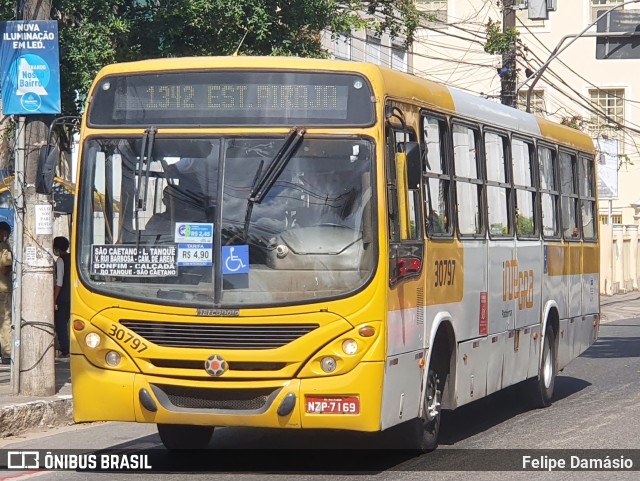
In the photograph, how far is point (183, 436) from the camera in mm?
10578

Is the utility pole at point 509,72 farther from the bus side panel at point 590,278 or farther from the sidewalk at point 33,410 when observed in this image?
the sidewalk at point 33,410

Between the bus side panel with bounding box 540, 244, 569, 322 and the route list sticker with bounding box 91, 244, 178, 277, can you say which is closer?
the route list sticker with bounding box 91, 244, 178, 277

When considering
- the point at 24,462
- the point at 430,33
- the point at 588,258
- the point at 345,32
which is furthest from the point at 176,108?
the point at 430,33

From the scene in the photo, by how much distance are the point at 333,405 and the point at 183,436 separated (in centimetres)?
207

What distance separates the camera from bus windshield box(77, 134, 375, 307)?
9.06m

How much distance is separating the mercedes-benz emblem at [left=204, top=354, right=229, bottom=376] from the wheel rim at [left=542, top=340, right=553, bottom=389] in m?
5.98

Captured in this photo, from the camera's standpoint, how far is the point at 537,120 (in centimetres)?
1437

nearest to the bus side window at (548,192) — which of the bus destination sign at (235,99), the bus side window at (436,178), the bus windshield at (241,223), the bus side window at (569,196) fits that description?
the bus side window at (569,196)

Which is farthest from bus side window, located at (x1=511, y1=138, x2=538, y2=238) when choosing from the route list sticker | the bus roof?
the route list sticker

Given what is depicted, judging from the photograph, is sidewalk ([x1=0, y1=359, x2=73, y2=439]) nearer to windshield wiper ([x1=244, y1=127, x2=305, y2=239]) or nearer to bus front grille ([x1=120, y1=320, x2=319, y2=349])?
bus front grille ([x1=120, y1=320, x2=319, y2=349])

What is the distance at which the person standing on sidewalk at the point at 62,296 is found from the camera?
59.1 feet

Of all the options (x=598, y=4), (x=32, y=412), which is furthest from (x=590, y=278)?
(x=598, y=4)

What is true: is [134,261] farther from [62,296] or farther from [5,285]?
[62,296]

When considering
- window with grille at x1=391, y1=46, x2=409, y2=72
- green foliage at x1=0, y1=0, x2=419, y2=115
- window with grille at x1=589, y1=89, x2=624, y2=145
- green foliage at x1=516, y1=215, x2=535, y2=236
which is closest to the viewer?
green foliage at x1=516, y1=215, x2=535, y2=236
